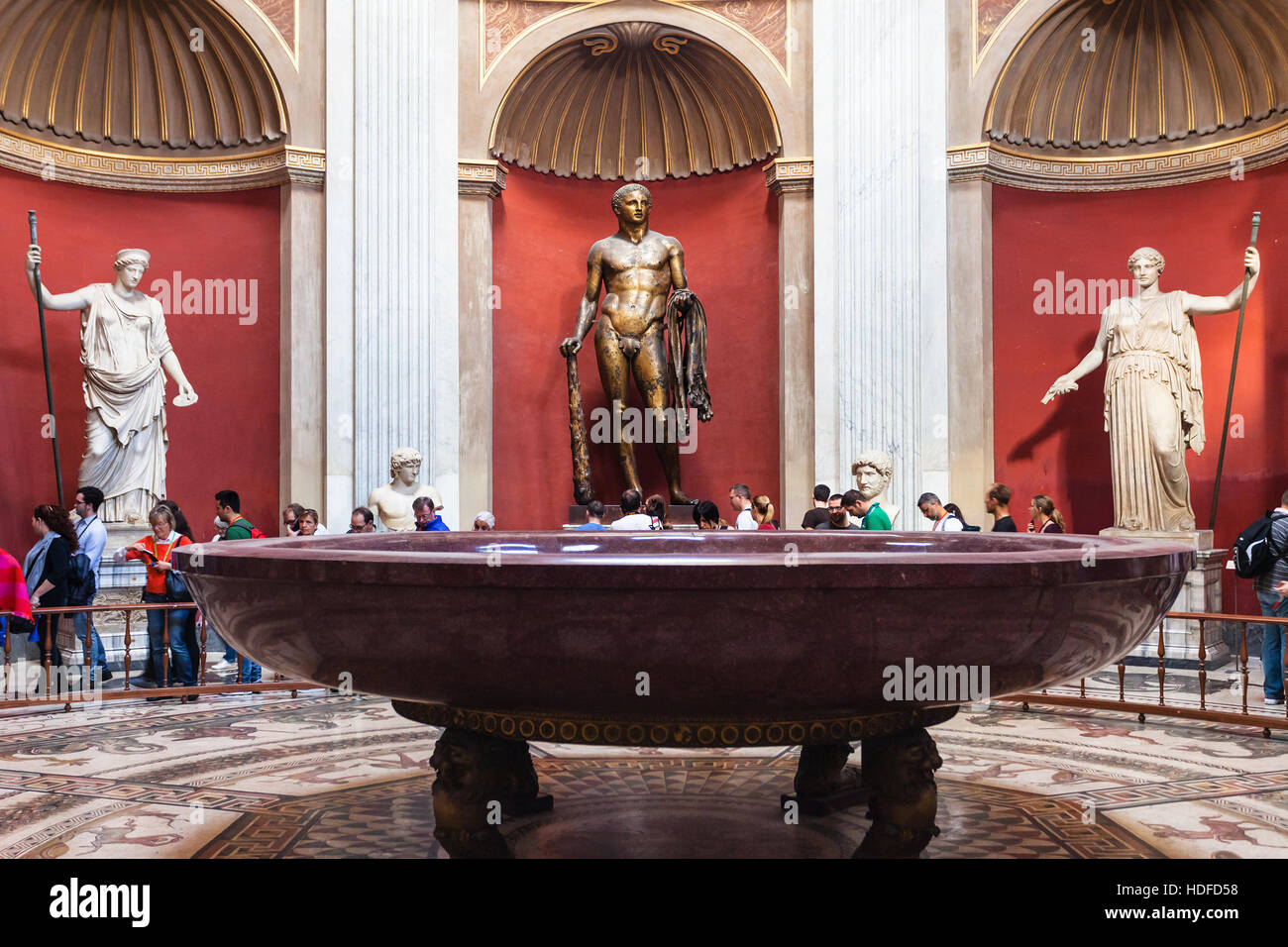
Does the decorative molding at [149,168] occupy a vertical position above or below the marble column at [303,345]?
above

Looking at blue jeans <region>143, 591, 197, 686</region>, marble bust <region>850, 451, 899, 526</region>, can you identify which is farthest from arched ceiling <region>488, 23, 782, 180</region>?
blue jeans <region>143, 591, 197, 686</region>

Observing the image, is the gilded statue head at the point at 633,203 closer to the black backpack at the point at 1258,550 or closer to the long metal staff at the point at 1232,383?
the long metal staff at the point at 1232,383

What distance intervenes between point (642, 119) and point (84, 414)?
554cm

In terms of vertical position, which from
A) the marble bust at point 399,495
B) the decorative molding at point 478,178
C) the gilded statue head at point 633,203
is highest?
the decorative molding at point 478,178

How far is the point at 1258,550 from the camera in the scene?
20.2 feet

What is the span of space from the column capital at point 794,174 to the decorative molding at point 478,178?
7.78ft

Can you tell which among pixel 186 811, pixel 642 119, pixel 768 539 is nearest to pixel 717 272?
pixel 642 119

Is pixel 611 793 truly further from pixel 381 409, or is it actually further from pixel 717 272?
pixel 717 272

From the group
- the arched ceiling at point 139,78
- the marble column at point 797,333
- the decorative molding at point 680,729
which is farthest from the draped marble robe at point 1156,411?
the arched ceiling at point 139,78

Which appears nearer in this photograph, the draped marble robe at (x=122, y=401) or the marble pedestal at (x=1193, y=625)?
the marble pedestal at (x=1193, y=625)

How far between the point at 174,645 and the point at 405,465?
2.59m

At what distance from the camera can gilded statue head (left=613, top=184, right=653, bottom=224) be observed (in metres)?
9.28

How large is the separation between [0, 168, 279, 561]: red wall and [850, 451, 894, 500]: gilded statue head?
4.82 metres

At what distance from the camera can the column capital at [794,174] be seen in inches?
372
